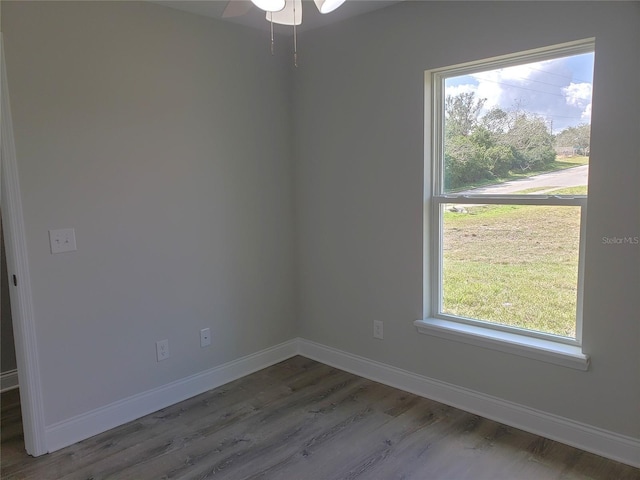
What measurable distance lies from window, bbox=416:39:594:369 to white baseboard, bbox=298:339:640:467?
1.12 feet

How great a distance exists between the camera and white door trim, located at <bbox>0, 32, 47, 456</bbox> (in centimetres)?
216

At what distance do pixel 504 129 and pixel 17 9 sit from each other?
2584mm

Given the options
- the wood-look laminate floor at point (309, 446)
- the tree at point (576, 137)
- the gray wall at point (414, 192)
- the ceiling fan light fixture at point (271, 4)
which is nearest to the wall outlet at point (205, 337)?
the wood-look laminate floor at point (309, 446)

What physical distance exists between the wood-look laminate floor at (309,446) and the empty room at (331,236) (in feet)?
0.05

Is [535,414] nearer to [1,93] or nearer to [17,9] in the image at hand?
[1,93]

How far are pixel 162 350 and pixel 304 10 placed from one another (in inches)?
92.2

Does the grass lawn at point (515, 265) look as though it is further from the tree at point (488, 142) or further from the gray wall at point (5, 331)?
the gray wall at point (5, 331)

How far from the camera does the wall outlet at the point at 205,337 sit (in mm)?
3051

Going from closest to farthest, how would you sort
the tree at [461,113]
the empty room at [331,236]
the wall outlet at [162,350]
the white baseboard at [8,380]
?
the empty room at [331,236] < the tree at [461,113] < the wall outlet at [162,350] < the white baseboard at [8,380]

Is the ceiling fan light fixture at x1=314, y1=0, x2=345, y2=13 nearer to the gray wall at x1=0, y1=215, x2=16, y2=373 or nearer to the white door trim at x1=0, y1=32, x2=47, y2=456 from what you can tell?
the white door trim at x1=0, y1=32, x2=47, y2=456

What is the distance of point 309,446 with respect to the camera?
95.0 inches

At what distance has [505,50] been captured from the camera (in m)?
2.36

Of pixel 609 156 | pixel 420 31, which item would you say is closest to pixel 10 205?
pixel 420 31

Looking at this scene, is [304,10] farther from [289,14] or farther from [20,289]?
[20,289]
